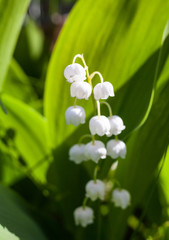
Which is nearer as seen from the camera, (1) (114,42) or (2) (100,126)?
→ (2) (100,126)

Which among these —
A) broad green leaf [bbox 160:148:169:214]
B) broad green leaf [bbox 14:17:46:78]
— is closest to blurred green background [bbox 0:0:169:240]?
broad green leaf [bbox 160:148:169:214]

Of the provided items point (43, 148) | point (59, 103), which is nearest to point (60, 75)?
point (59, 103)

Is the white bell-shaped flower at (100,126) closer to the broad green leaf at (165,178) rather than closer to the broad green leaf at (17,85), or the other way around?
the broad green leaf at (165,178)

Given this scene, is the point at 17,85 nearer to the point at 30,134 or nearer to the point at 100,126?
the point at 30,134

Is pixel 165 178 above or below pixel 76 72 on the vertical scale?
below

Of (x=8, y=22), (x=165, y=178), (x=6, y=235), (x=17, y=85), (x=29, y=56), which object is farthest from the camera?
(x=29, y=56)

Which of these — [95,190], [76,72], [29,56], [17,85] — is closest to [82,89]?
[76,72]

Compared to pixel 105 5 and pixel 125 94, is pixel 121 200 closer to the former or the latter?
pixel 125 94

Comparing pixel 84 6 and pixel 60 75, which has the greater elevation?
pixel 84 6

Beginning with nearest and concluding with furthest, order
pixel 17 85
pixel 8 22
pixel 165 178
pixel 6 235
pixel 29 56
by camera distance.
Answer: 1. pixel 6 235
2. pixel 165 178
3. pixel 8 22
4. pixel 17 85
5. pixel 29 56
